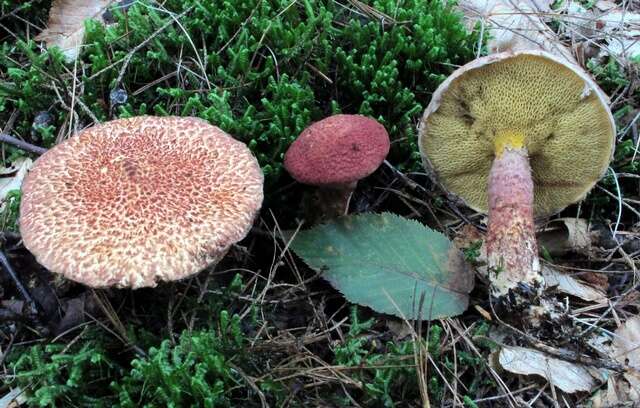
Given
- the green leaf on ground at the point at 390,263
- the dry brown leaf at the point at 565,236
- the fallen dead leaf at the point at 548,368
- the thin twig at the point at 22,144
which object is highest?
the thin twig at the point at 22,144

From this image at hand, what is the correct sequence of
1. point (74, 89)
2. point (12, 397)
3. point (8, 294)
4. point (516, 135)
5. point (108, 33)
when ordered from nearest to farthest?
point (12, 397)
point (8, 294)
point (516, 135)
point (74, 89)
point (108, 33)

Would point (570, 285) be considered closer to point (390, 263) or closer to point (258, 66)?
point (390, 263)

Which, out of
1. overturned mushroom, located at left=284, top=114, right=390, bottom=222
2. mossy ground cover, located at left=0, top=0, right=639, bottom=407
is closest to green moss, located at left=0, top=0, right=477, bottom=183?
mossy ground cover, located at left=0, top=0, right=639, bottom=407

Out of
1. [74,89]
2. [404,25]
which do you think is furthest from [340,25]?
[74,89]

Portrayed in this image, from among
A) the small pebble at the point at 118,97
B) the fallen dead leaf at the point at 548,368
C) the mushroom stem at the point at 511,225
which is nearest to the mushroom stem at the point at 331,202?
the mushroom stem at the point at 511,225

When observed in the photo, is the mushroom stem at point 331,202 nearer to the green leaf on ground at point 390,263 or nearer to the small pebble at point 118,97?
the green leaf on ground at point 390,263

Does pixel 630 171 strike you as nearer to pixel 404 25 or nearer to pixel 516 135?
pixel 516 135
